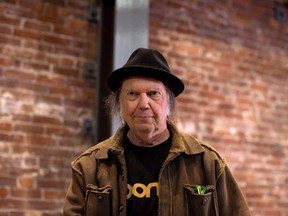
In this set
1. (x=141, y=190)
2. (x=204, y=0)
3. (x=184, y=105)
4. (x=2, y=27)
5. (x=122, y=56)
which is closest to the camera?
(x=141, y=190)

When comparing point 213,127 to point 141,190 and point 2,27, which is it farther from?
point 141,190

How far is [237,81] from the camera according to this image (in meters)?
4.54

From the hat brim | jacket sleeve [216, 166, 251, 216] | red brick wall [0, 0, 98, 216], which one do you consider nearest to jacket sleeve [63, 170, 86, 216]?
the hat brim

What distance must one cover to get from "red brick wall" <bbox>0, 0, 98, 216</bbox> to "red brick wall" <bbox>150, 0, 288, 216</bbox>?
0.78 metres

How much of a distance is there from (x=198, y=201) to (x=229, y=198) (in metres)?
0.18

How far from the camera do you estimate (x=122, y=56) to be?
3596mm

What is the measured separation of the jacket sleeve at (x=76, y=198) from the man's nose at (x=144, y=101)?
0.39 metres

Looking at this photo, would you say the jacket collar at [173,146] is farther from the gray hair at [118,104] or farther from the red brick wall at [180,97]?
the red brick wall at [180,97]

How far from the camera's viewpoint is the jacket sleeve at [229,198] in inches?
81.0

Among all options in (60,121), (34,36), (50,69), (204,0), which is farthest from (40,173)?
(204,0)

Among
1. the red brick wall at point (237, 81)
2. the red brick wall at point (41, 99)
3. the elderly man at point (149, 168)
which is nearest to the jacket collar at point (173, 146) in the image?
the elderly man at point (149, 168)

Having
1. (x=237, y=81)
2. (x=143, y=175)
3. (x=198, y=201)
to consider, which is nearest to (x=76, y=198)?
(x=143, y=175)

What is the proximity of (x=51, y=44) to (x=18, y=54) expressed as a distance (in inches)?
9.9

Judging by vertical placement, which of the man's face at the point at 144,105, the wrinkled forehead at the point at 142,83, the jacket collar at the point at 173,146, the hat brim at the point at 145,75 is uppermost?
the hat brim at the point at 145,75
